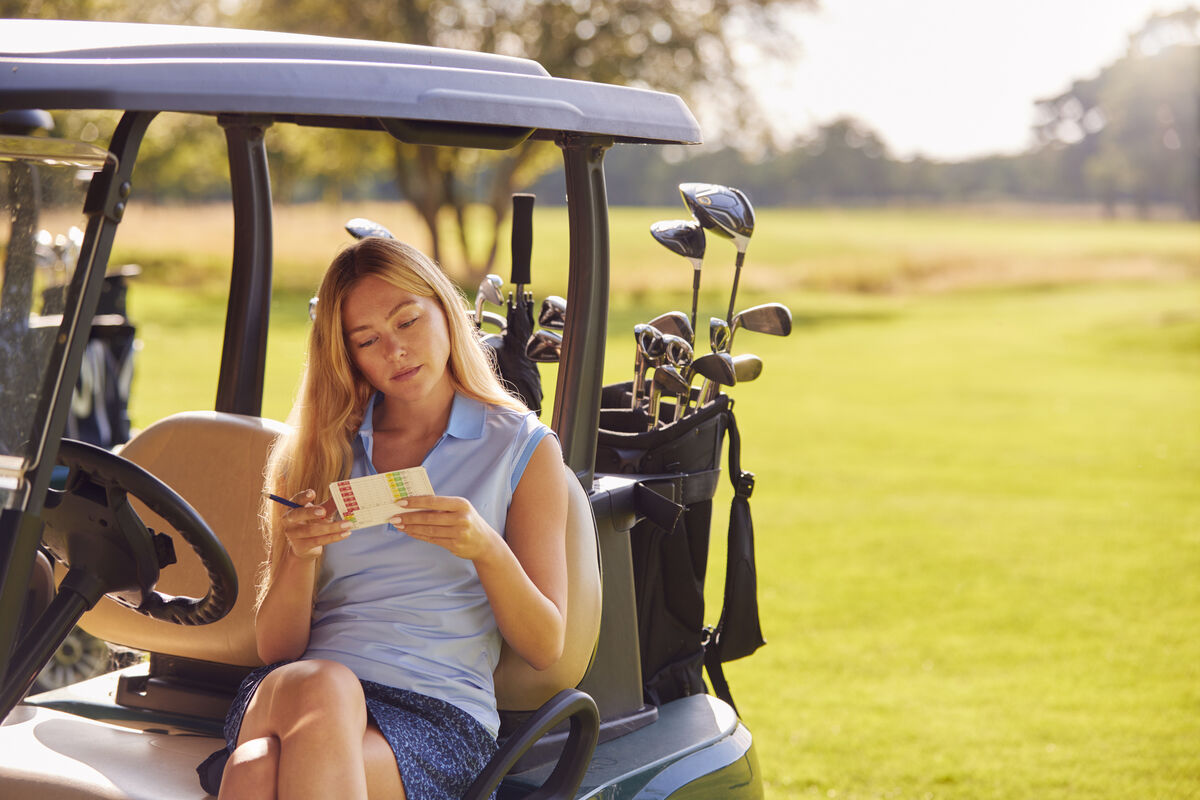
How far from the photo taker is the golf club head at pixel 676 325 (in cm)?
294

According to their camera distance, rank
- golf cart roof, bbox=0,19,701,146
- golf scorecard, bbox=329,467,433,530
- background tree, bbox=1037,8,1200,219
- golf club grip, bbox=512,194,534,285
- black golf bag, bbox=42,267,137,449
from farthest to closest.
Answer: background tree, bbox=1037,8,1200,219, black golf bag, bbox=42,267,137,449, golf club grip, bbox=512,194,534,285, golf scorecard, bbox=329,467,433,530, golf cart roof, bbox=0,19,701,146

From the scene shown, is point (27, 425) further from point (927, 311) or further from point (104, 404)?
point (927, 311)

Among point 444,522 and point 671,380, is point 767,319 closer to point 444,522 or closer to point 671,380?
point 671,380

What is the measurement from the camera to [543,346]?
2756 millimetres

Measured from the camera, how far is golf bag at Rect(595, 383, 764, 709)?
8.88 feet

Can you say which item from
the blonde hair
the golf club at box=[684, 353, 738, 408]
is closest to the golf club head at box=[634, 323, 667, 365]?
the golf club at box=[684, 353, 738, 408]

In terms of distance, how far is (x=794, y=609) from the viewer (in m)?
5.85

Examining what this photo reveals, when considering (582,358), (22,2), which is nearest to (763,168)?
(22,2)

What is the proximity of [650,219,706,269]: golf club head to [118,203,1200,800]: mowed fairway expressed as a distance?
1.68 meters

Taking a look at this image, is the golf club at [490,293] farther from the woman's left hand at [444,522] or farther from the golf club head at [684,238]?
the woman's left hand at [444,522]

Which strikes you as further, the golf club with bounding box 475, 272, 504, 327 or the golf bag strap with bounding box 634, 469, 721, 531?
the golf club with bounding box 475, 272, 504, 327

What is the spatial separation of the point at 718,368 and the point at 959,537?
4.97 meters

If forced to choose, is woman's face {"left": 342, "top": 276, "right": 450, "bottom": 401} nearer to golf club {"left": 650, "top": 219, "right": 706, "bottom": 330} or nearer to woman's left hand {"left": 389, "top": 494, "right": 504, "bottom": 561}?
woman's left hand {"left": 389, "top": 494, "right": 504, "bottom": 561}

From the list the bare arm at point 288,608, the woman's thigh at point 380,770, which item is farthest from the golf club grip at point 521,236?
the woman's thigh at point 380,770
